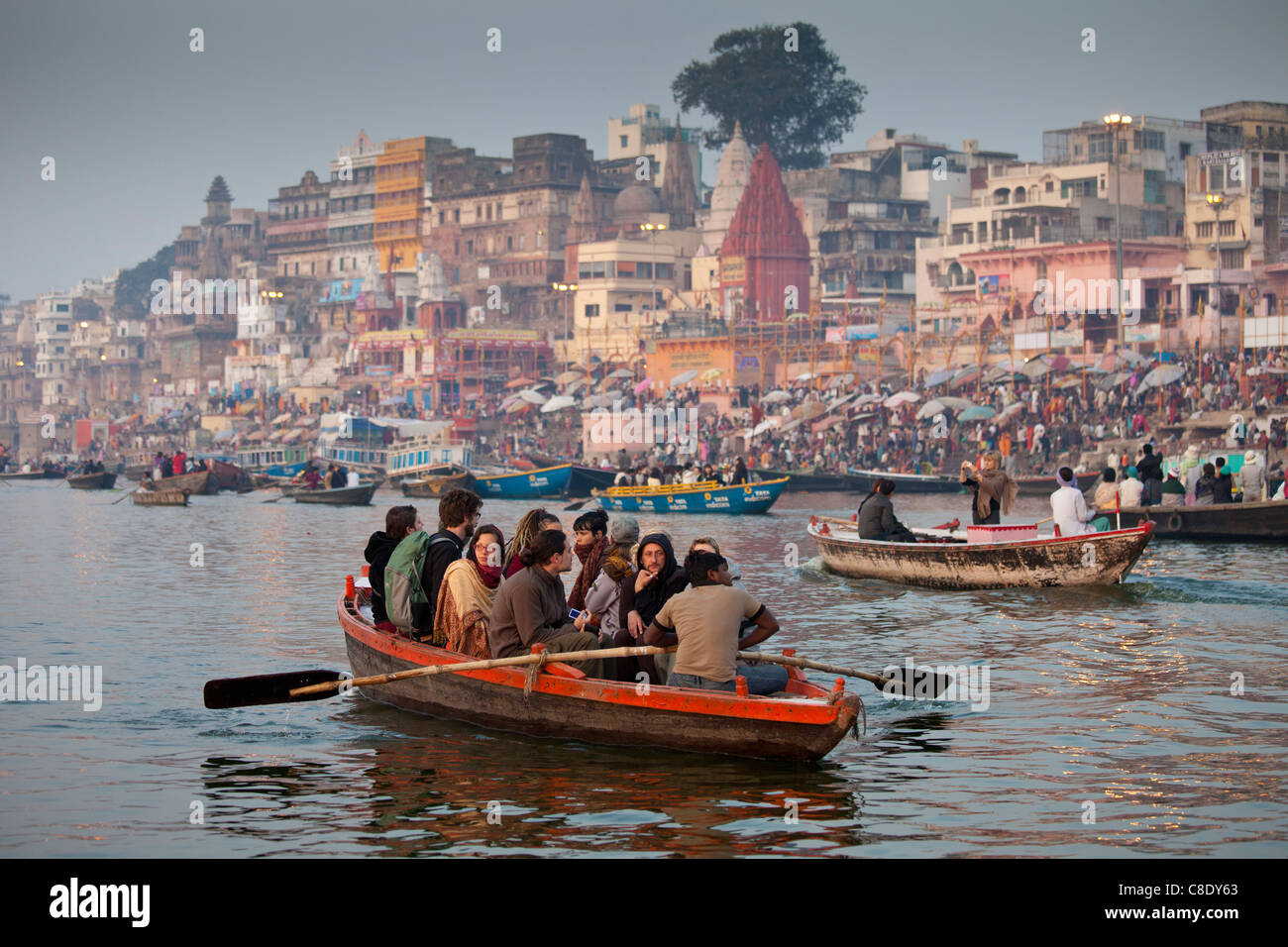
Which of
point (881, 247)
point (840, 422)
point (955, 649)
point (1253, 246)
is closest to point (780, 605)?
point (955, 649)

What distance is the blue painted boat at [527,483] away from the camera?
46531 mm

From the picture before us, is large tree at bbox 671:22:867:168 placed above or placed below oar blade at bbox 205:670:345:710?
above

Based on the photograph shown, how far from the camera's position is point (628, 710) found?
1038 cm

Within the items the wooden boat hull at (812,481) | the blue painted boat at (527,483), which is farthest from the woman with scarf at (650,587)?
the wooden boat hull at (812,481)

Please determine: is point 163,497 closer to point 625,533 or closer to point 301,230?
point 625,533

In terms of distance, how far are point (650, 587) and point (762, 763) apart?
1.39 meters

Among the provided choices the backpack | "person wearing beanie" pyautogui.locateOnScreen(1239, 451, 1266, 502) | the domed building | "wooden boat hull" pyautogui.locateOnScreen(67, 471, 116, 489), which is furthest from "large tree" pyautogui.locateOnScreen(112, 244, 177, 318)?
the backpack

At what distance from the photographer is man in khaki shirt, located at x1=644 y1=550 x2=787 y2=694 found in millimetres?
9938

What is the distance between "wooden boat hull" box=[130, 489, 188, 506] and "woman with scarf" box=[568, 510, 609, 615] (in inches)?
1461

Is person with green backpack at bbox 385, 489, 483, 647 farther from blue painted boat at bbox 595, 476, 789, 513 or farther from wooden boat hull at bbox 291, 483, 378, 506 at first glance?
wooden boat hull at bbox 291, 483, 378, 506

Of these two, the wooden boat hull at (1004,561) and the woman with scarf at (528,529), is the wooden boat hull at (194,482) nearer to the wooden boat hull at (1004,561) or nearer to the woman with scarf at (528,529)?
the wooden boat hull at (1004,561)

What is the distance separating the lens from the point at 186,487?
1972 inches
